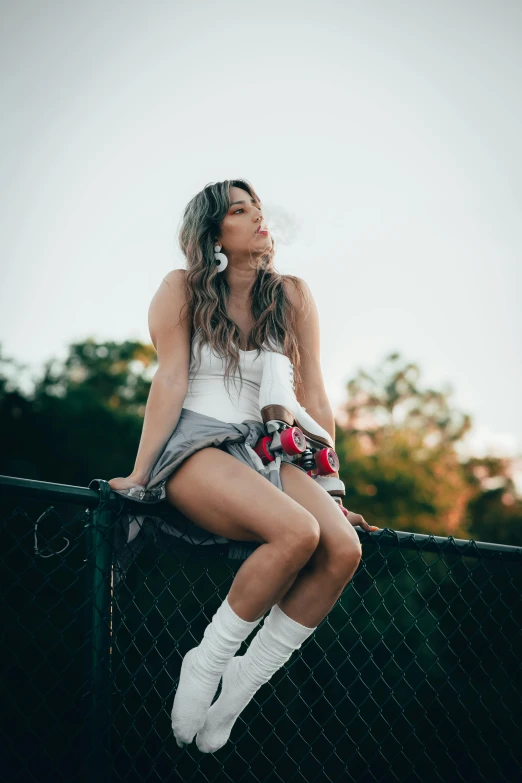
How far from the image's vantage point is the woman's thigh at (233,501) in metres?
1.97

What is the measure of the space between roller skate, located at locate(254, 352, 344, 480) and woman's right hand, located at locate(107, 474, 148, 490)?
367 millimetres

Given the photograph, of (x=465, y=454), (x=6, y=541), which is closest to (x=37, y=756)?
(x=6, y=541)

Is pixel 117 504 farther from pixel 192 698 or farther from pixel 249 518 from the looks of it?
pixel 192 698

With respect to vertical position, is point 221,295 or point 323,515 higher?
point 221,295

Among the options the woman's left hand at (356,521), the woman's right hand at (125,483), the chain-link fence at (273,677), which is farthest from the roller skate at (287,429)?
the chain-link fence at (273,677)

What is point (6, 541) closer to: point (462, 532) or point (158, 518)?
point (158, 518)

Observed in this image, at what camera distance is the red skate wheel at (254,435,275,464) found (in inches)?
89.3

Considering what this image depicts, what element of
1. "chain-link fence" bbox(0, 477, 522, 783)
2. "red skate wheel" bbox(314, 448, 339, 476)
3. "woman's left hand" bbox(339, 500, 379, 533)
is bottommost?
"chain-link fence" bbox(0, 477, 522, 783)

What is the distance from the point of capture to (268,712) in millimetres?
11336

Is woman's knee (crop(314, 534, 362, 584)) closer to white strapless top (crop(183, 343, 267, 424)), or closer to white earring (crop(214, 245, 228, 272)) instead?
white strapless top (crop(183, 343, 267, 424))

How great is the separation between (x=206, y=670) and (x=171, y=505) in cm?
47

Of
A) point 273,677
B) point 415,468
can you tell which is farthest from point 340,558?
point 415,468

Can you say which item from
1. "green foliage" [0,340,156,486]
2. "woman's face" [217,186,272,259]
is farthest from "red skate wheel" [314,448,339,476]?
"green foliage" [0,340,156,486]

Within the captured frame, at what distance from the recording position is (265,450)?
7.44 ft
